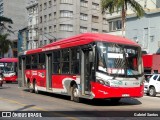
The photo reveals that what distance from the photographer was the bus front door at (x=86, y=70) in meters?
16.6

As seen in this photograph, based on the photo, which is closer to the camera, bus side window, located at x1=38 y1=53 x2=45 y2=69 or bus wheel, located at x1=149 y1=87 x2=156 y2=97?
bus side window, located at x1=38 y1=53 x2=45 y2=69

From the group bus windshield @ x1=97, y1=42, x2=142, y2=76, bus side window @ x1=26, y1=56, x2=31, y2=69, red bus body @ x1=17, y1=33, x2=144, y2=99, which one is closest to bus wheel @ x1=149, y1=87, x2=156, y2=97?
red bus body @ x1=17, y1=33, x2=144, y2=99

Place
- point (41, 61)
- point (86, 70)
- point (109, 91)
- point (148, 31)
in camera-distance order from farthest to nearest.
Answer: point (148, 31), point (41, 61), point (86, 70), point (109, 91)

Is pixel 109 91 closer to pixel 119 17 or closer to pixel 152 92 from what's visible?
pixel 152 92

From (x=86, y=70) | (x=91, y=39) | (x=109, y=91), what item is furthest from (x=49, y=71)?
(x=109, y=91)

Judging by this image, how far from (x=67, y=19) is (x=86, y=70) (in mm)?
60230

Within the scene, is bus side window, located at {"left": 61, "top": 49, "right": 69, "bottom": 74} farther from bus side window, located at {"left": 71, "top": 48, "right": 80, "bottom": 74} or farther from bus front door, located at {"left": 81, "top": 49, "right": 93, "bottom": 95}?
bus front door, located at {"left": 81, "top": 49, "right": 93, "bottom": 95}

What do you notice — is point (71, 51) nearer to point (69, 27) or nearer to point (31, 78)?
point (31, 78)

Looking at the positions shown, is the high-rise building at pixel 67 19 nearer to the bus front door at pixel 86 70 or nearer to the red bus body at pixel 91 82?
the red bus body at pixel 91 82

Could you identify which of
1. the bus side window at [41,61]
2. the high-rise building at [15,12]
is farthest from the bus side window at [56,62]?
the high-rise building at [15,12]

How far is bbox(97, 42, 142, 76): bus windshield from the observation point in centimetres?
1593

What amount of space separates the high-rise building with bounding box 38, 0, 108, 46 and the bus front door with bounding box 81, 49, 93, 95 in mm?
56065

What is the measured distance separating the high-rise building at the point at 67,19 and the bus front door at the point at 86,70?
184 feet

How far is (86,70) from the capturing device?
1688cm
